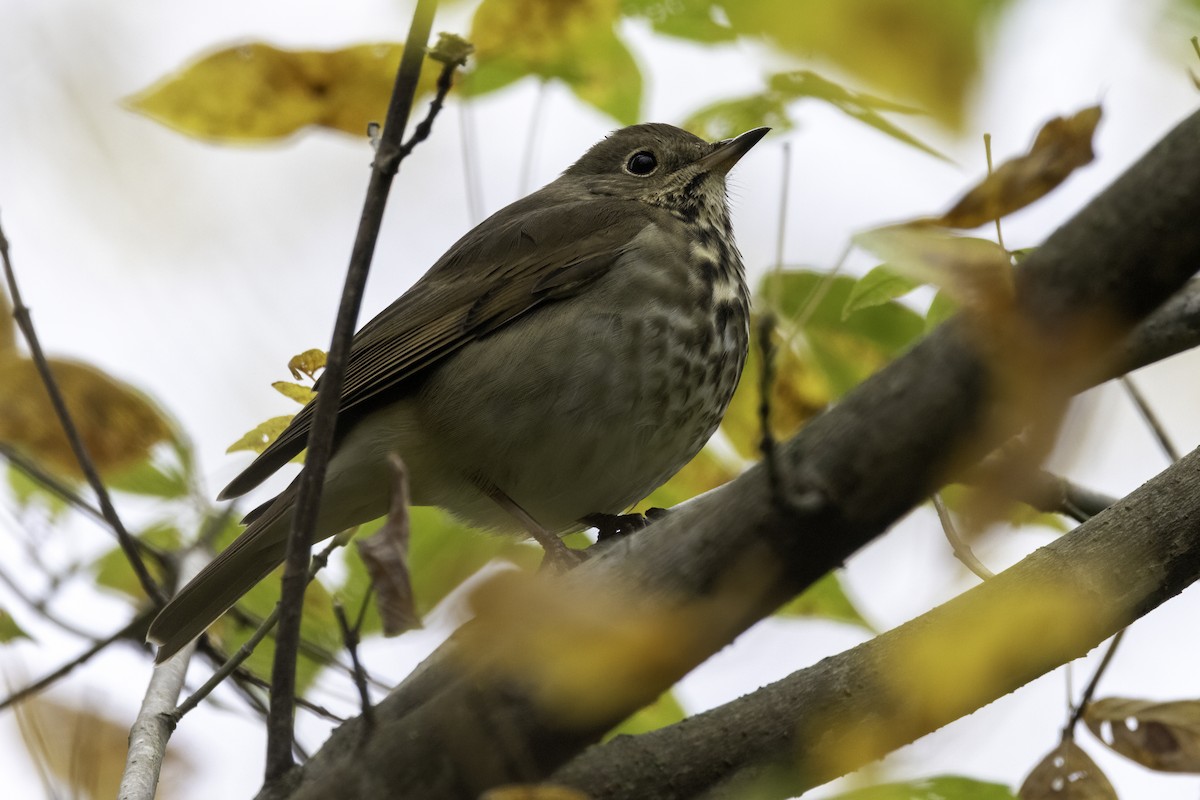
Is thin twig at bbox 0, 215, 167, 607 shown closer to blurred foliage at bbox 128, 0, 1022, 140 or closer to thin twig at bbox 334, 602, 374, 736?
blurred foliage at bbox 128, 0, 1022, 140

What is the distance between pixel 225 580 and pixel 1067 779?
261 centimetres

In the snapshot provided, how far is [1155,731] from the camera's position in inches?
120

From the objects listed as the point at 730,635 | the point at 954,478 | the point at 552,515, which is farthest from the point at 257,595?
the point at 954,478

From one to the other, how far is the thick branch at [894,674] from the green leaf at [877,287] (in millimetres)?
716

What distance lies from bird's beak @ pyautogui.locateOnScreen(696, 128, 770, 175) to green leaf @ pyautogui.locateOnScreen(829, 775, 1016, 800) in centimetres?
308

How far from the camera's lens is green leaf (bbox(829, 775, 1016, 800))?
2748 mm

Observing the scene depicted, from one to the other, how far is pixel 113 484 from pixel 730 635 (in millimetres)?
2812

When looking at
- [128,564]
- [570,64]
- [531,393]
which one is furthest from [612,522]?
[570,64]

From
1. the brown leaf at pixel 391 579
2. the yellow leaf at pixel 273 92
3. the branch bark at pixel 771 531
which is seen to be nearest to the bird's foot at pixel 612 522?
the yellow leaf at pixel 273 92

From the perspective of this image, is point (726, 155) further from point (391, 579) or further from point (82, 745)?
point (391, 579)

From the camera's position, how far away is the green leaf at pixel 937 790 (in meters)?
2.75

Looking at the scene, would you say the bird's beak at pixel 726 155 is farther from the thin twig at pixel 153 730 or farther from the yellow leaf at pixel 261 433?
the thin twig at pixel 153 730

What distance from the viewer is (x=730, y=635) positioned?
199 cm

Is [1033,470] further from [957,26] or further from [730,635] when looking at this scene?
[957,26]
